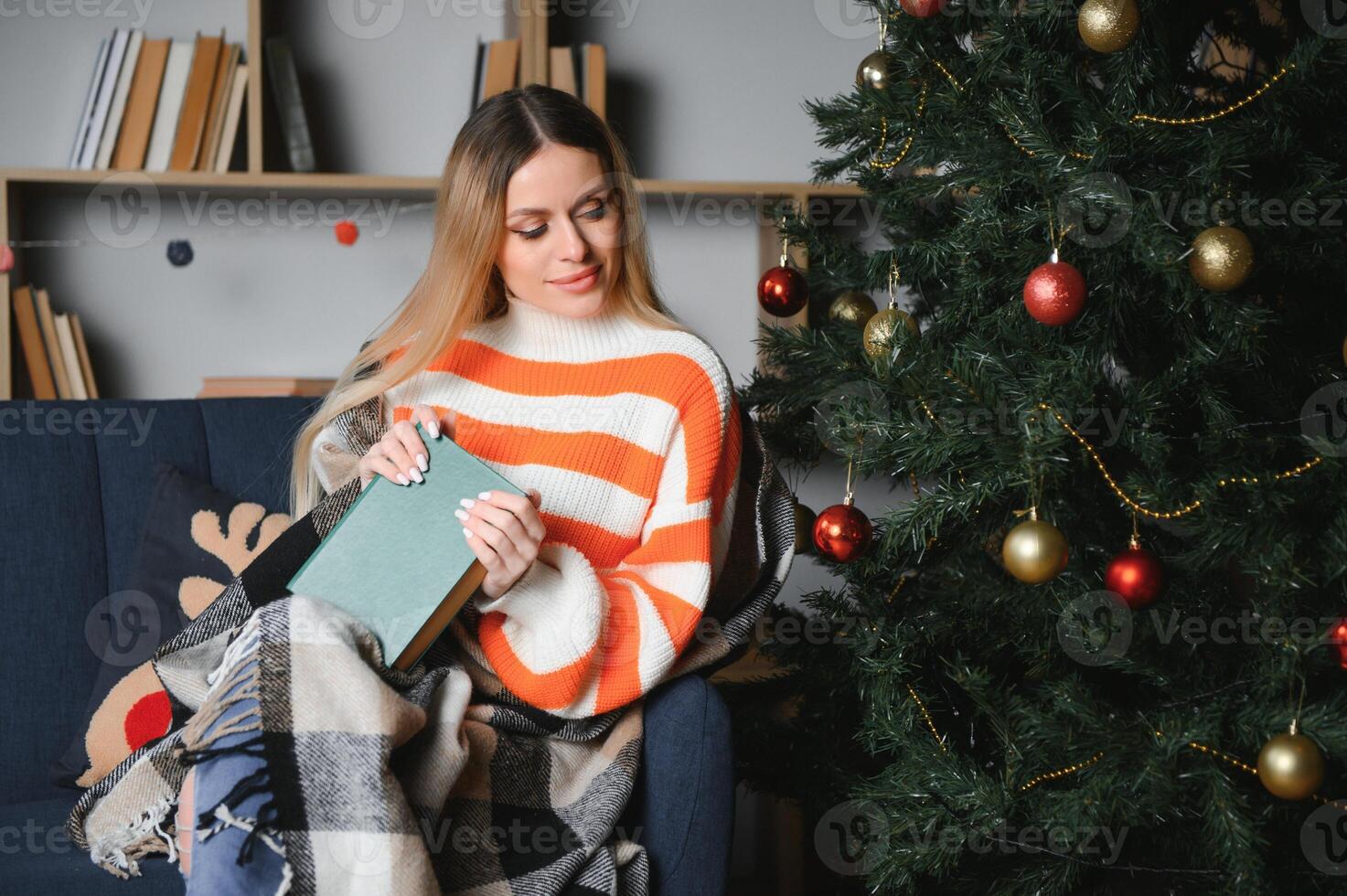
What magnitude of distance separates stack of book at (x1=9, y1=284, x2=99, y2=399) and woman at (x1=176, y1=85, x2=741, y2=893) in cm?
99

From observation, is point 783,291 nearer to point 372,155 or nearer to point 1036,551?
point 1036,551

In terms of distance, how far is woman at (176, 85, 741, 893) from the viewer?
4.25 feet

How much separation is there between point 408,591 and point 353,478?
0.25 meters

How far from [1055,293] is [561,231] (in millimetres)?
594

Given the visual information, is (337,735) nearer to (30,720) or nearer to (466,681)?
(466,681)

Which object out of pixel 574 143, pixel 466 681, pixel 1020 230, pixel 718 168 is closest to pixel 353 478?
pixel 466 681

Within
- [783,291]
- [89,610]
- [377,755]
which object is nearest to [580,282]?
[783,291]

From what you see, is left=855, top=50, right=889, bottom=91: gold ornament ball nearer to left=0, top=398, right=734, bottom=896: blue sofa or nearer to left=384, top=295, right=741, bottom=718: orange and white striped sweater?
left=384, top=295, right=741, bottom=718: orange and white striped sweater

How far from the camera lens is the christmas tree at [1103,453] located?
1.19 m

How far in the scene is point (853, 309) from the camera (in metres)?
1.67

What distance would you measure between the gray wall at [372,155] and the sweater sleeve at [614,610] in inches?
50.3

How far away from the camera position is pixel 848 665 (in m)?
1.64

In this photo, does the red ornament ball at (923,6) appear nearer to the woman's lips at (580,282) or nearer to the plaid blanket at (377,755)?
the woman's lips at (580,282)

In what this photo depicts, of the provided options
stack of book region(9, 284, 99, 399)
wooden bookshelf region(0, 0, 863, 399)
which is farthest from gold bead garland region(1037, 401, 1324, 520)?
stack of book region(9, 284, 99, 399)
